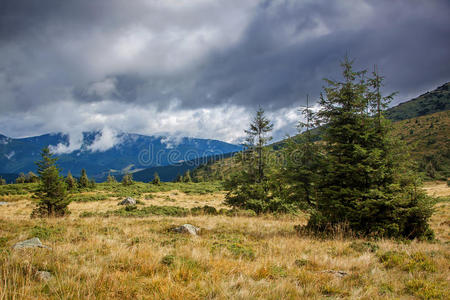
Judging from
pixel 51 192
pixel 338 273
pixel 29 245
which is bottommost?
pixel 338 273

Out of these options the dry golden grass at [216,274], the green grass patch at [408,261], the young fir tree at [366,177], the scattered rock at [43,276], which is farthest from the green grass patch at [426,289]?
the scattered rock at [43,276]

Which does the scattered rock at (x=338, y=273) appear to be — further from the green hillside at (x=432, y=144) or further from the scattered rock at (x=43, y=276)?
the green hillside at (x=432, y=144)

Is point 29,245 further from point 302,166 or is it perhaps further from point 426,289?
point 302,166

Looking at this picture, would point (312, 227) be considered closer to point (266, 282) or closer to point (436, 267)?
point (436, 267)

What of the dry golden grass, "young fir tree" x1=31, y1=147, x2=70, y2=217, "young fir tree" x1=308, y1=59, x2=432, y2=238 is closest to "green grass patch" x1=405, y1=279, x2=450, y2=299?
the dry golden grass

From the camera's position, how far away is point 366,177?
8.77 m

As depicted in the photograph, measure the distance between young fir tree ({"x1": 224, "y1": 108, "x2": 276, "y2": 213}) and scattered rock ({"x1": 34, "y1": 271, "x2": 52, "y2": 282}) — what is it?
538 inches

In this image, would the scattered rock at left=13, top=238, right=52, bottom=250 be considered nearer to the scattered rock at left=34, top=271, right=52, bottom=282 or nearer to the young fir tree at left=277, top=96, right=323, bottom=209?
the scattered rock at left=34, top=271, right=52, bottom=282

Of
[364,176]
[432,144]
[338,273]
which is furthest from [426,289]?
[432,144]

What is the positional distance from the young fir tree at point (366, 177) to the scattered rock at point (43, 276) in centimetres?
917

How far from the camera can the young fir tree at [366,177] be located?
Answer: 818 centimetres

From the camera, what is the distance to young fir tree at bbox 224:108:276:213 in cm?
1655

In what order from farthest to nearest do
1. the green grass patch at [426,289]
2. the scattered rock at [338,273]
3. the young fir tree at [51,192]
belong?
the young fir tree at [51,192] → the scattered rock at [338,273] → the green grass patch at [426,289]

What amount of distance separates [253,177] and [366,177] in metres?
9.81
